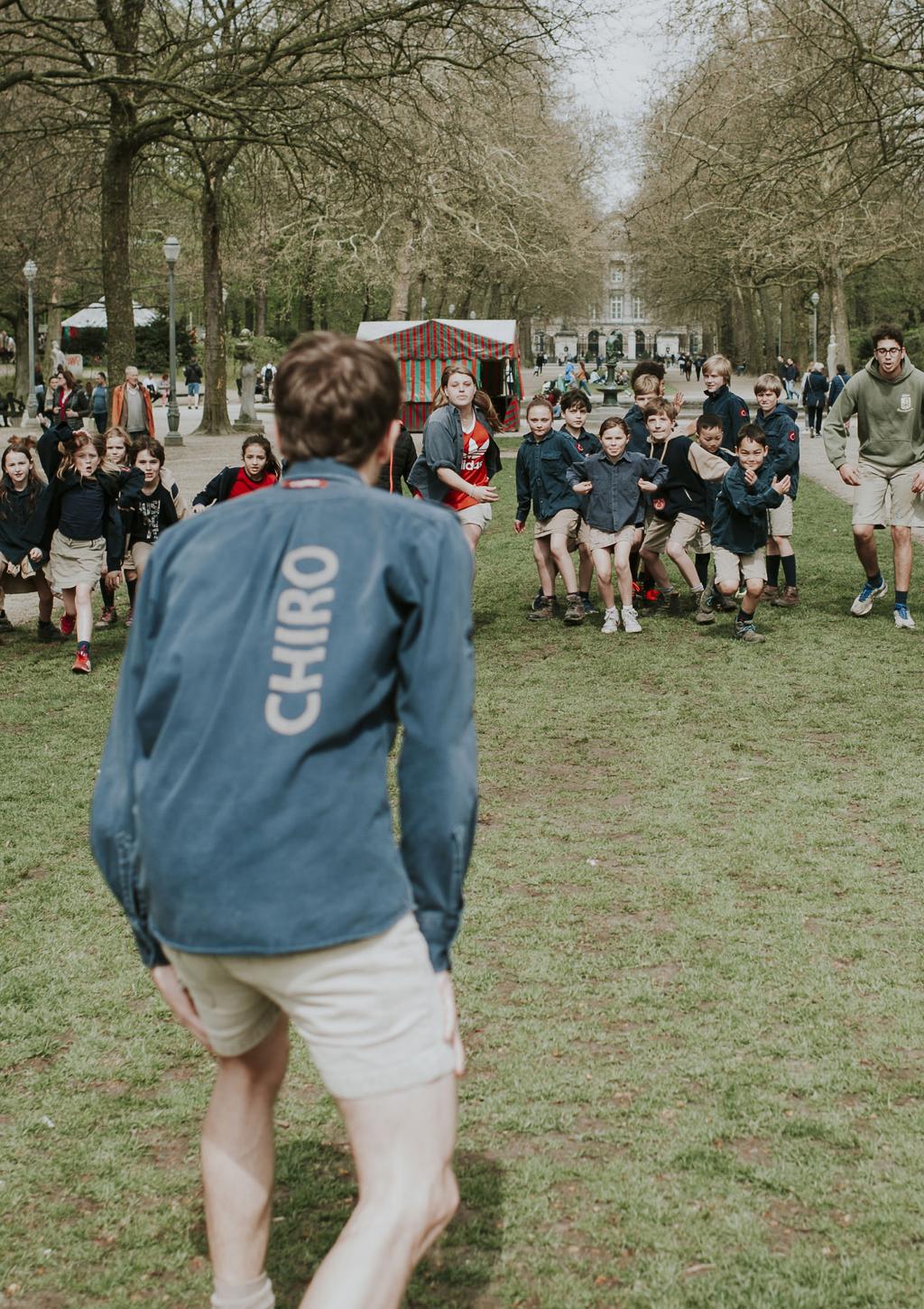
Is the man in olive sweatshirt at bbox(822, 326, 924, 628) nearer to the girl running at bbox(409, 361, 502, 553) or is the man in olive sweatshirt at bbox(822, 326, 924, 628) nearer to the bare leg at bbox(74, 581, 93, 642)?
the girl running at bbox(409, 361, 502, 553)

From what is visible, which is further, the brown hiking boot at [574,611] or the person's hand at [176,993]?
the brown hiking boot at [574,611]

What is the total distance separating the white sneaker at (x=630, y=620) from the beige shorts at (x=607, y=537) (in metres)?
0.53

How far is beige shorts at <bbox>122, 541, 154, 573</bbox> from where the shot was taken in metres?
11.5

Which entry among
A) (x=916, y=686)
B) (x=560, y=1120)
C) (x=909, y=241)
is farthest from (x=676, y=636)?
(x=909, y=241)

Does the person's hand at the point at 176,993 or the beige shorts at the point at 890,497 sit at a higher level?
the beige shorts at the point at 890,497

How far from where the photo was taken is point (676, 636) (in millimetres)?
11812

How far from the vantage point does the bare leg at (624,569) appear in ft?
38.5

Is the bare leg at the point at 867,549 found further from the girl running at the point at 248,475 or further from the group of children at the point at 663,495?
the girl running at the point at 248,475

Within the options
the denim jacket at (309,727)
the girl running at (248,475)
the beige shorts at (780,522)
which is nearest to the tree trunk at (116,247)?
the girl running at (248,475)

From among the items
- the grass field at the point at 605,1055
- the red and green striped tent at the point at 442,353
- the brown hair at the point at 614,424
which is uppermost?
the red and green striped tent at the point at 442,353

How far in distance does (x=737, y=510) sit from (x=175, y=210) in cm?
4112

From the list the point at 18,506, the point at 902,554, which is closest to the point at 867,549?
the point at 902,554

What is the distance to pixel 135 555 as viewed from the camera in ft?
37.8

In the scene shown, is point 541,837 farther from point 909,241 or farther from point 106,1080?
point 909,241
